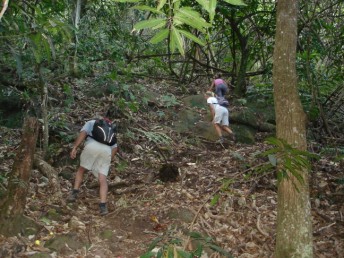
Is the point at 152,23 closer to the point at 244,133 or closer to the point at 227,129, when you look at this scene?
the point at 227,129

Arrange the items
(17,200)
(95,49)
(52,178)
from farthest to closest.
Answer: (95,49) → (52,178) → (17,200)

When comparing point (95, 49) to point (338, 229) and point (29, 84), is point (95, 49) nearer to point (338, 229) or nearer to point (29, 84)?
point (29, 84)

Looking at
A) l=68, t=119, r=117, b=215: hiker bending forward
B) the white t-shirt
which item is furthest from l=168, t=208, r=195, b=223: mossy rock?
the white t-shirt

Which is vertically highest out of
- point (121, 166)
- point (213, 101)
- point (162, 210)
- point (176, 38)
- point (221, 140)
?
point (176, 38)

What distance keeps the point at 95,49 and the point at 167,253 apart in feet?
18.5

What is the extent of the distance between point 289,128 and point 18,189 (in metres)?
3.08

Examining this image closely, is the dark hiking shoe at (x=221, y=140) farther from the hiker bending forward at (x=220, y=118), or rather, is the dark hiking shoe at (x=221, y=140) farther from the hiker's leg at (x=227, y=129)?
the hiker's leg at (x=227, y=129)

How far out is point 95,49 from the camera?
726 centimetres

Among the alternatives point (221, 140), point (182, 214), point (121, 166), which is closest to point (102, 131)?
point (182, 214)

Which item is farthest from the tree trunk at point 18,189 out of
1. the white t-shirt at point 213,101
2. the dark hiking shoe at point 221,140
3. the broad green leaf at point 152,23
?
the white t-shirt at point 213,101

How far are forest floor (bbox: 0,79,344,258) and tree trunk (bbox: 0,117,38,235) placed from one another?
0.17 m

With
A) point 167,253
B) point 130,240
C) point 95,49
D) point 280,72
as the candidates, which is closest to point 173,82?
point 95,49

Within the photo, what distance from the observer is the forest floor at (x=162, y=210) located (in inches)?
194

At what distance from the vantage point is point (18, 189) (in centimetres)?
468
